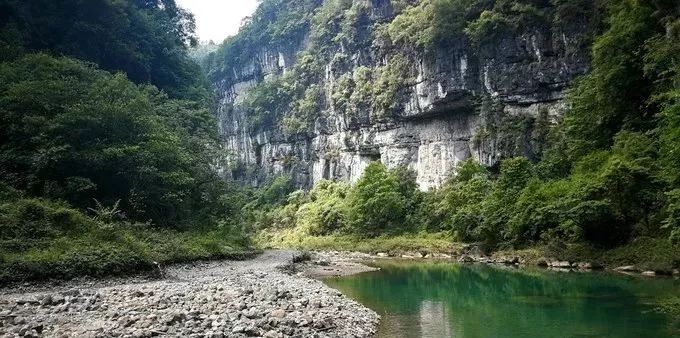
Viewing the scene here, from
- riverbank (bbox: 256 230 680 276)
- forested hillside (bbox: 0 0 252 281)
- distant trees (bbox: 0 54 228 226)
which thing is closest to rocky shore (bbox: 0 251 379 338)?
forested hillside (bbox: 0 0 252 281)

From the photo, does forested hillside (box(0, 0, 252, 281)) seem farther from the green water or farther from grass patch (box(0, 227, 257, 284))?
the green water

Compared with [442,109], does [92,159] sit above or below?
below

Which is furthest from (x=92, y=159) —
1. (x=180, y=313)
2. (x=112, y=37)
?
(x=112, y=37)

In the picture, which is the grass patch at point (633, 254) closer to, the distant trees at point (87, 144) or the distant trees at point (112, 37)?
the distant trees at point (87, 144)

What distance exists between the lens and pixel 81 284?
1448cm

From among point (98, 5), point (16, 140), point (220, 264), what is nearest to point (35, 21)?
point (98, 5)

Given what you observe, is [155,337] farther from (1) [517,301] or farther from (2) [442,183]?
(2) [442,183]

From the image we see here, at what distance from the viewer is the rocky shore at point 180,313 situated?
8.68 m

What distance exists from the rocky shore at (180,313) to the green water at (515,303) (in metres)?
1.50

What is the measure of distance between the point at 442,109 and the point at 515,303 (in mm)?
40732

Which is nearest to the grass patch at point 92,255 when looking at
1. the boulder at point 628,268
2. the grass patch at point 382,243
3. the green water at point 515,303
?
the green water at point 515,303

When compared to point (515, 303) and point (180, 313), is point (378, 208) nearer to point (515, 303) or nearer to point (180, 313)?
point (515, 303)

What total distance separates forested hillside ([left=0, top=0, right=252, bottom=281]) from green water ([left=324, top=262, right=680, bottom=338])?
9.13 metres

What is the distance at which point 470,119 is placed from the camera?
52844mm
